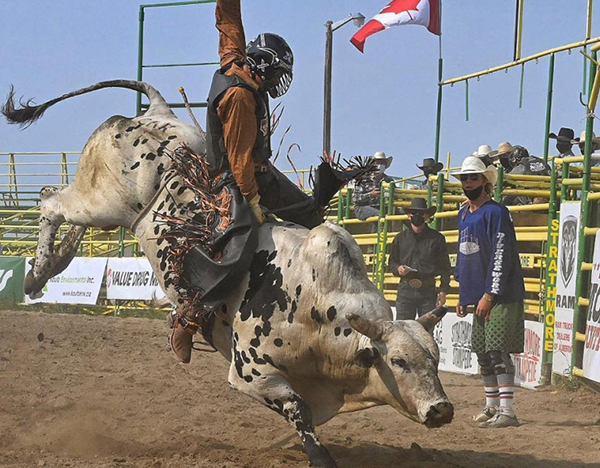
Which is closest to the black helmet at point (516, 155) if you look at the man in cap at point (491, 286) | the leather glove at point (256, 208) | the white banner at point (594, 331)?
the white banner at point (594, 331)

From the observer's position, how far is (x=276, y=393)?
17.3 feet

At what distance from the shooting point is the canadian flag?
15805mm

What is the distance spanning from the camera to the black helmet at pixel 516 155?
38.3 feet

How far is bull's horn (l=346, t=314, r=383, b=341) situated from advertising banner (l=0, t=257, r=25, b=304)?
1528cm

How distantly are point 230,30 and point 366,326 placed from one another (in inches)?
86.3

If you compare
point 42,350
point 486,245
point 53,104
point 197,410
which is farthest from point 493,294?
point 42,350

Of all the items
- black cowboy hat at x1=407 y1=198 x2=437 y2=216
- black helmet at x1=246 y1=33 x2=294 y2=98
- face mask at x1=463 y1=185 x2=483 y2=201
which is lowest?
black cowboy hat at x1=407 y1=198 x2=437 y2=216

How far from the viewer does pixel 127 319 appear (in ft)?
53.6

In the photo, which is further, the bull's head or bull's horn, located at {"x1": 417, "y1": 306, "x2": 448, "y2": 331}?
bull's horn, located at {"x1": 417, "y1": 306, "x2": 448, "y2": 331}

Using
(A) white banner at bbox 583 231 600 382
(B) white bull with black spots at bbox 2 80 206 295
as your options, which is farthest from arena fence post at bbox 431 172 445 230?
(B) white bull with black spots at bbox 2 80 206 295

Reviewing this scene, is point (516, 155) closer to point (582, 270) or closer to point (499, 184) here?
point (499, 184)

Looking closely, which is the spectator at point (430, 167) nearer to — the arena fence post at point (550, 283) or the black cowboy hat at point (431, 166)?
the black cowboy hat at point (431, 166)

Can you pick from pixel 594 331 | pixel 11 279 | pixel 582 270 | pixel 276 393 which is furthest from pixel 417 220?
pixel 11 279

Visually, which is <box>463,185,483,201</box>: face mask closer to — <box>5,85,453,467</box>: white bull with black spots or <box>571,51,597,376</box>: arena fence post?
<box>571,51,597,376</box>: arena fence post
